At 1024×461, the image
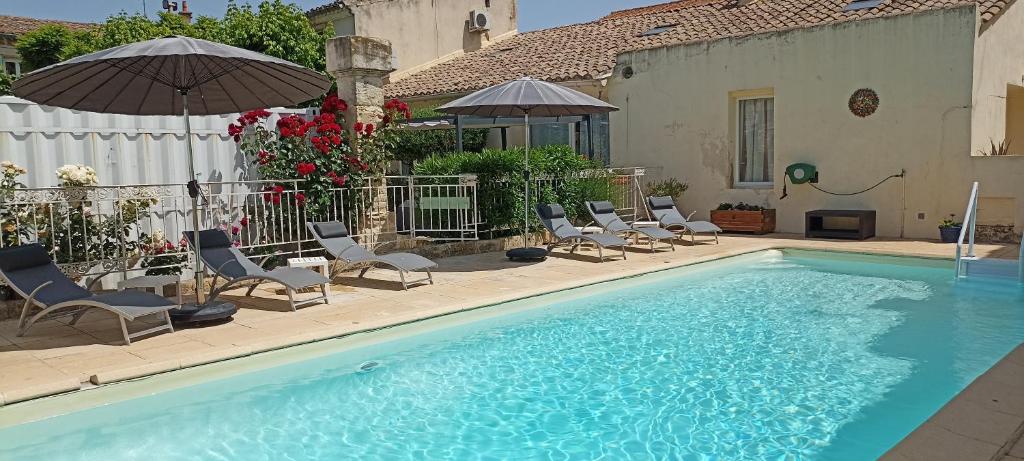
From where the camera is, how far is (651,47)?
16.8 metres

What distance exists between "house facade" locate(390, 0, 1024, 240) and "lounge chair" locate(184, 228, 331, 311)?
1057cm

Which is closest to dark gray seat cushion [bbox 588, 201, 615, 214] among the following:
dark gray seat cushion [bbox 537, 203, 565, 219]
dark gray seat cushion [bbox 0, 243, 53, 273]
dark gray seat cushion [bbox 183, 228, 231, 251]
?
dark gray seat cushion [bbox 537, 203, 565, 219]

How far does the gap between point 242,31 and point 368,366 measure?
1628 cm

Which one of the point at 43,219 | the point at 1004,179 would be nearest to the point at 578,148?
the point at 1004,179

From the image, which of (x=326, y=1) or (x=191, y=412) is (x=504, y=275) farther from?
(x=326, y=1)

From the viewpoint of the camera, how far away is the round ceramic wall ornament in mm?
13781

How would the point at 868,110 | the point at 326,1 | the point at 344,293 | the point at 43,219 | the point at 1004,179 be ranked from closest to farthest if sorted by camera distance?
the point at 43,219 → the point at 344,293 → the point at 1004,179 → the point at 868,110 → the point at 326,1

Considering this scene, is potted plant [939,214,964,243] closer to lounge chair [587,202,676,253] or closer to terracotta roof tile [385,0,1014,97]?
terracotta roof tile [385,0,1014,97]

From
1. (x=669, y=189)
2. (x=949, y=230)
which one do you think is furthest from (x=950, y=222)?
(x=669, y=189)

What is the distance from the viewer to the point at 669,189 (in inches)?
639

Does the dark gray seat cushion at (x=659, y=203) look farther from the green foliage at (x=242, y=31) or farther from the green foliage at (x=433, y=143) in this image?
the green foliage at (x=242, y=31)

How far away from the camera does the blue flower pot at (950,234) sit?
12664mm

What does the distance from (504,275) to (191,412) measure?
5.29 m

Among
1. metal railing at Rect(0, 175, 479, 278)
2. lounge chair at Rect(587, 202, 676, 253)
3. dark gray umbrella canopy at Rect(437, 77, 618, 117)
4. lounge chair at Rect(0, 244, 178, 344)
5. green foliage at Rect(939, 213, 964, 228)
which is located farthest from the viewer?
green foliage at Rect(939, 213, 964, 228)
